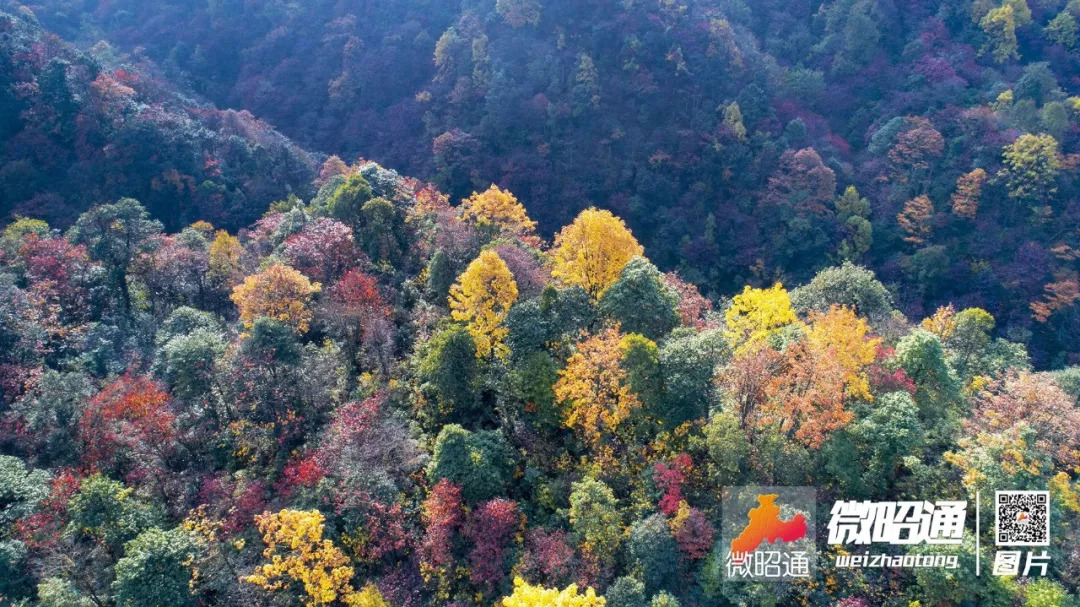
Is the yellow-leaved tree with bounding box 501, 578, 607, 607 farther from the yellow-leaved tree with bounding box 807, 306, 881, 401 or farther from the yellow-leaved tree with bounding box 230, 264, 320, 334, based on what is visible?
the yellow-leaved tree with bounding box 230, 264, 320, 334

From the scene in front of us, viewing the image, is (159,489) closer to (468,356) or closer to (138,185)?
(468,356)

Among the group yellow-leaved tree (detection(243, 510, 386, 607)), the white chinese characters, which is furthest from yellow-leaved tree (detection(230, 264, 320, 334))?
the white chinese characters

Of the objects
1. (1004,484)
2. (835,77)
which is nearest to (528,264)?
(1004,484)

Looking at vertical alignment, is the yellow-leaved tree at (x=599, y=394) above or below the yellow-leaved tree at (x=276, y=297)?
below

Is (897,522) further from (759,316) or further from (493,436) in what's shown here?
Answer: (493,436)

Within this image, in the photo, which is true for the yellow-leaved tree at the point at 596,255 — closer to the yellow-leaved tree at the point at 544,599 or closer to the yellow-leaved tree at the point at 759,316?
the yellow-leaved tree at the point at 759,316

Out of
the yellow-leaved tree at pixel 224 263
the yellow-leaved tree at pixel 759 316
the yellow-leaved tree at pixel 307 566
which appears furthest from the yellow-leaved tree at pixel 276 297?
the yellow-leaved tree at pixel 759 316
